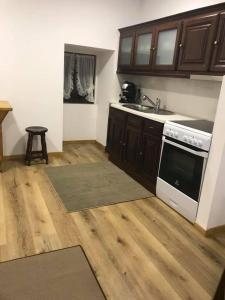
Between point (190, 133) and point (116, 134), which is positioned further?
point (116, 134)

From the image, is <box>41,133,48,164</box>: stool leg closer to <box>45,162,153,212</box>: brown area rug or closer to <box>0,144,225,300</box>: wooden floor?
<box>45,162,153,212</box>: brown area rug

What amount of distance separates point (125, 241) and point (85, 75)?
365cm

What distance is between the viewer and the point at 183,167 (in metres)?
2.65

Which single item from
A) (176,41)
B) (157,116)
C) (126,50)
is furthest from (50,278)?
(126,50)

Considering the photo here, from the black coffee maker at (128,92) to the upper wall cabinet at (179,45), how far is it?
0.88ft

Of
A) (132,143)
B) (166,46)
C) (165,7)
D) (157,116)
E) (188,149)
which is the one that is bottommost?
(132,143)

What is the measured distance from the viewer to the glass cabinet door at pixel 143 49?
358 cm

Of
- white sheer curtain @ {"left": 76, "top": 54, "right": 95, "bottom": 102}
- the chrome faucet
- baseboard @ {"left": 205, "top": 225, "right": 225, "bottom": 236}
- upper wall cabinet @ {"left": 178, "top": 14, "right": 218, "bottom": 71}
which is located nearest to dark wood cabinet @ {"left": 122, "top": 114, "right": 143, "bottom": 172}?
the chrome faucet

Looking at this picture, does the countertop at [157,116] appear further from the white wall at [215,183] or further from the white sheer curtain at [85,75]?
the white sheer curtain at [85,75]

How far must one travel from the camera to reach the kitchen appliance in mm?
2420

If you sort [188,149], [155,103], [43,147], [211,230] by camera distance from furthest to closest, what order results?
[155,103] → [43,147] → [188,149] → [211,230]

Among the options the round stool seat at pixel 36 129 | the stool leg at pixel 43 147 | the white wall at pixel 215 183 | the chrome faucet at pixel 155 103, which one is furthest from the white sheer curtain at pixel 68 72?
the white wall at pixel 215 183

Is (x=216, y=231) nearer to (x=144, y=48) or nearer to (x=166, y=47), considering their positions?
(x=166, y=47)

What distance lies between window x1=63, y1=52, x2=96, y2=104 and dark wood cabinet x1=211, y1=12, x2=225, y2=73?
9.44 feet
